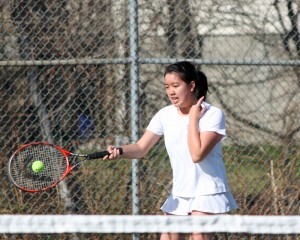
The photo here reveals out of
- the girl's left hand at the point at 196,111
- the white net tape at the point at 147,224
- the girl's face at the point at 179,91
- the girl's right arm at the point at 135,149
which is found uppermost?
the girl's face at the point at 179,91

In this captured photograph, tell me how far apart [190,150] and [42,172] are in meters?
1.23

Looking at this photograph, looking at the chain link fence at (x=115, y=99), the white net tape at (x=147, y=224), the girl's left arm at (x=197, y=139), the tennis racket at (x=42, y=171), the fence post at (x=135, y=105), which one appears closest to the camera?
the white net tape at (x=147, y=224)

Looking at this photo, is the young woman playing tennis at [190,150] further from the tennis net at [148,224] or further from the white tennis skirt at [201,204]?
the tennis net at [148,224]

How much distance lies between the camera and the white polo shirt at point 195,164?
357cm

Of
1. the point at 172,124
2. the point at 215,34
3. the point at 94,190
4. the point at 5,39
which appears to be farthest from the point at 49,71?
the point at 172,124

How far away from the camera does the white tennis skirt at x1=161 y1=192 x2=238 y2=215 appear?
355cm

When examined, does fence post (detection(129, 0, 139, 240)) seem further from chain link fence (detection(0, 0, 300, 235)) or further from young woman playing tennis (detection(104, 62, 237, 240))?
young woman playing tennis (detection(104, 62, 237, 240))

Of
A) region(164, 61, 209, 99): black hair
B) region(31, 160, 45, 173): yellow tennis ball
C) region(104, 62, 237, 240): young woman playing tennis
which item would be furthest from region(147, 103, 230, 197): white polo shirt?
region(31, 160, 45, 173): yellow tennis ball

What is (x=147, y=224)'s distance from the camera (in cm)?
264

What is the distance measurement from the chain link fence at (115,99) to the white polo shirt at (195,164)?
131cm

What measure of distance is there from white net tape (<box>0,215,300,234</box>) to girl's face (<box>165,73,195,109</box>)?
1074 millimetres

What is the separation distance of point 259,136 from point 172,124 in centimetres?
235

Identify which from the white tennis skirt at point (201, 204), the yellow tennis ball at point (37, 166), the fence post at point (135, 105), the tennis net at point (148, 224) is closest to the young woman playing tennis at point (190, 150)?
the white tennis skirt at point (201, 204)

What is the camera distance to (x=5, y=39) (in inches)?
211
